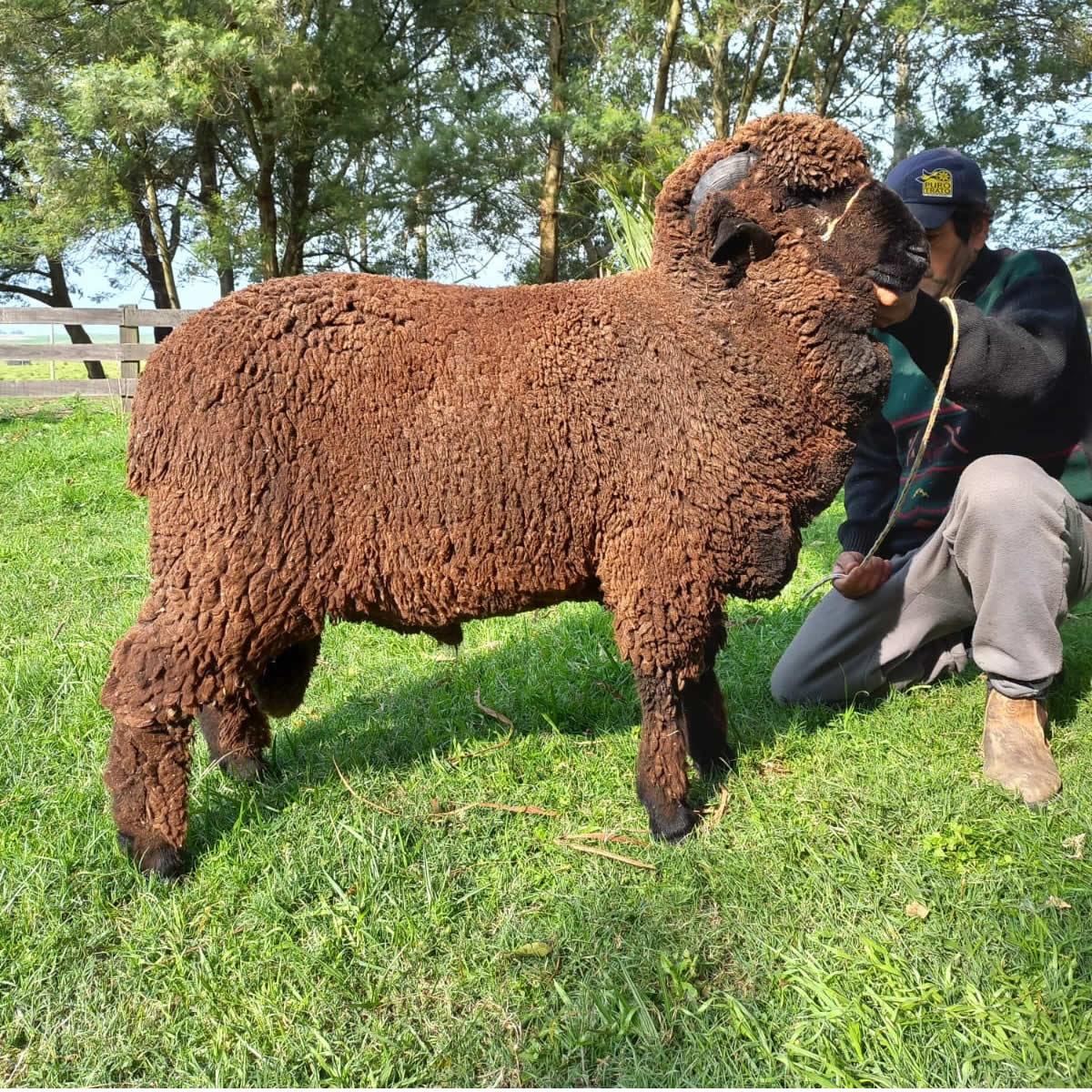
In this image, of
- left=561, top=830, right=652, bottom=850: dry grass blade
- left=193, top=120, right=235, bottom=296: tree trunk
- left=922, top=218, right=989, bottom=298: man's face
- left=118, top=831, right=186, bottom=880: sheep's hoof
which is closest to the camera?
left=118, top=831, right=186, bottom=880: sheep's hoof

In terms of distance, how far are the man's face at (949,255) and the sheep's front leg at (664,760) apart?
195 centimetres

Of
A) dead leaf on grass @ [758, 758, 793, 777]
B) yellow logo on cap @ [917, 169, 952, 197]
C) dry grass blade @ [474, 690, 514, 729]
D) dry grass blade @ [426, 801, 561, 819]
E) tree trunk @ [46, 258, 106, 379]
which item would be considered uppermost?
yellow logo on cap @ [917, 169, 952, 197]

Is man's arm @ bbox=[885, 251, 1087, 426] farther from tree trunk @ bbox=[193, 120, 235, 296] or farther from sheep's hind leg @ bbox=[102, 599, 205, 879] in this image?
tree trunk @ bbox=[193, 120, 235, 296]

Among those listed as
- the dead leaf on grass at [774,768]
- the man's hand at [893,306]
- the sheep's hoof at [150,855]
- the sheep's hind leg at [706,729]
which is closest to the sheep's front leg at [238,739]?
the sheep's hoof at [150,855]

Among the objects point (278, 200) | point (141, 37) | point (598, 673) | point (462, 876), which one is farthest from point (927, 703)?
point (278, 200)

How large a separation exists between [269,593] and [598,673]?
207 centimetres

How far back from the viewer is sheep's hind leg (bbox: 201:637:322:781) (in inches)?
118

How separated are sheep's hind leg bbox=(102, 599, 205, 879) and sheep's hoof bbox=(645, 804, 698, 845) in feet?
4.82

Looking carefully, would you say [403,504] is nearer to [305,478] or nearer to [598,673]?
[305,478]

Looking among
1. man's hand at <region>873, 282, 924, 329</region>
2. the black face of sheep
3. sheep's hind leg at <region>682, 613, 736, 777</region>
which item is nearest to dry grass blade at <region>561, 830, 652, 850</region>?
sheep's hind leg at <region>682, 613, 736, 777</region>

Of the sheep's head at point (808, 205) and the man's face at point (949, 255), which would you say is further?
the man's face at point (949, 255)

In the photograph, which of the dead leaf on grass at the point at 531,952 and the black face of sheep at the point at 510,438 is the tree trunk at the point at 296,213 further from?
the dead leaf on grass at the point at 531,952

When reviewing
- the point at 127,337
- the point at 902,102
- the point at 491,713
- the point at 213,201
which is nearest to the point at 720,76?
the point at 902,102

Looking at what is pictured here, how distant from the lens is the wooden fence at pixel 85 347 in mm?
12367
